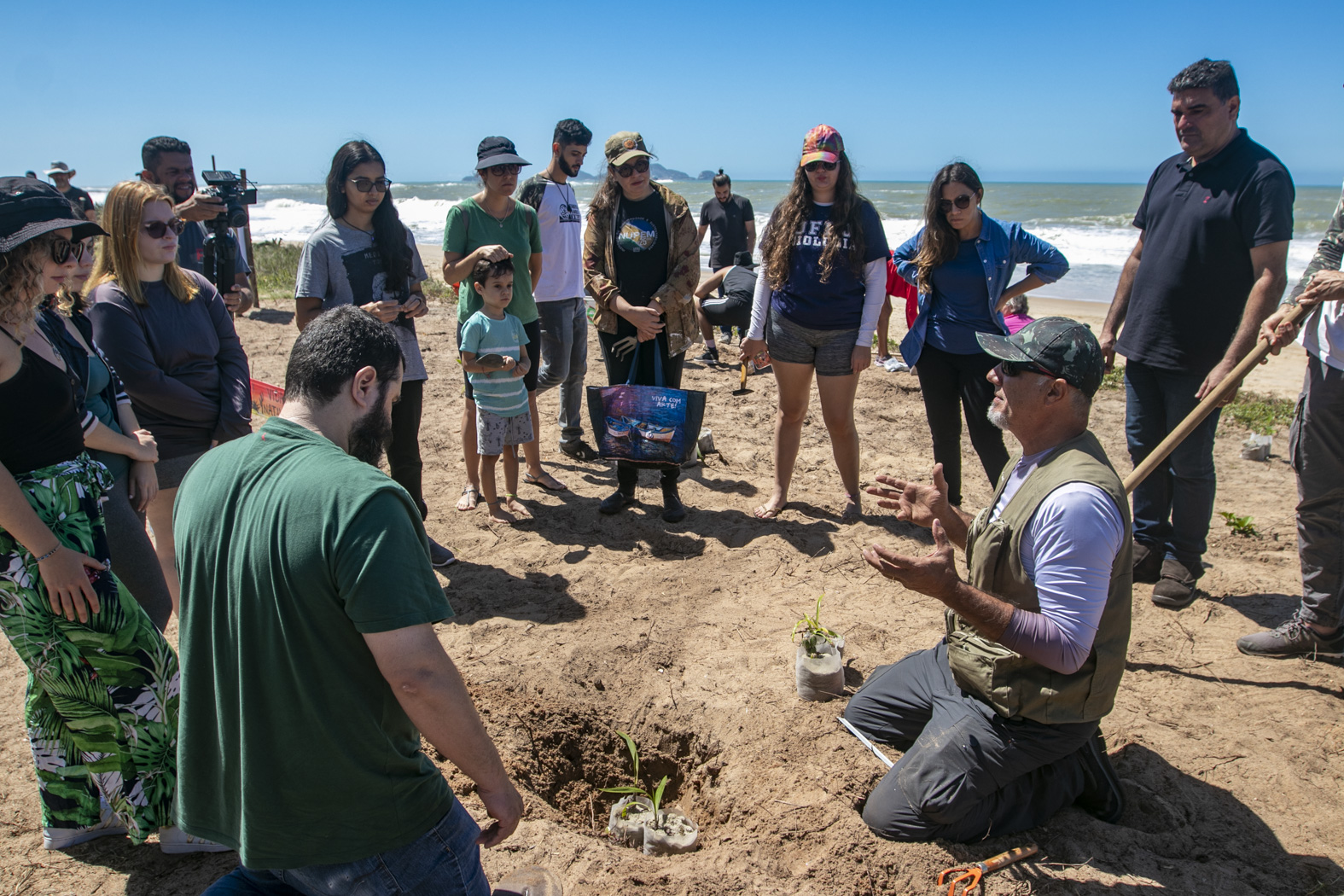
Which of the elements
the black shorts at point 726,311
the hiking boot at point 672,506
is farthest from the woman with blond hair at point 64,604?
the black shorts at point 726,311

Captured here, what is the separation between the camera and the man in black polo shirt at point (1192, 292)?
3670 mm

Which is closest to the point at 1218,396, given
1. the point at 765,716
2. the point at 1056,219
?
the point at 765,716

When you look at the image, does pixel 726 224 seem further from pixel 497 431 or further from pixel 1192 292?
pixel 1192 292

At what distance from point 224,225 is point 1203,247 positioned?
5635mm

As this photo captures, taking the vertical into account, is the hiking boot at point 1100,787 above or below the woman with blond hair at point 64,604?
below

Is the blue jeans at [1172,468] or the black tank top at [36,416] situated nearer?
the black tank top at [36,416]

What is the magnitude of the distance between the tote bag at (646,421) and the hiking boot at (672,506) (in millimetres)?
384

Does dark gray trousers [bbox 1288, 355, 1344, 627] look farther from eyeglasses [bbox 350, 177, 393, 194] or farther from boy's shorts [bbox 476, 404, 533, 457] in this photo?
eyeglasses [bbox 350, 177, 393, 194]

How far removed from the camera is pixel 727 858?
2.61 metres

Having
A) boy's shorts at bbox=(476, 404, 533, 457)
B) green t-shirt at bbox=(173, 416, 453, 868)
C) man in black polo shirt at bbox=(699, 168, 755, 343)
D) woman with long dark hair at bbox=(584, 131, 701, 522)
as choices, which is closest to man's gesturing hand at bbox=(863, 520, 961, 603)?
green t-shirt at bbox=(173, 416, 453, 868)

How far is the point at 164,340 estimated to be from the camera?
3.31m

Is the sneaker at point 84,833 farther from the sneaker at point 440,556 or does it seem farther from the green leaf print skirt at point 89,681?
the sneaker at point 440,556

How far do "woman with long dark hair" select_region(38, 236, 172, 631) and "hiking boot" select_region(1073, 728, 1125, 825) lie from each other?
10.5 ft

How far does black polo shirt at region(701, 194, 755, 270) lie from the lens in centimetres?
982
